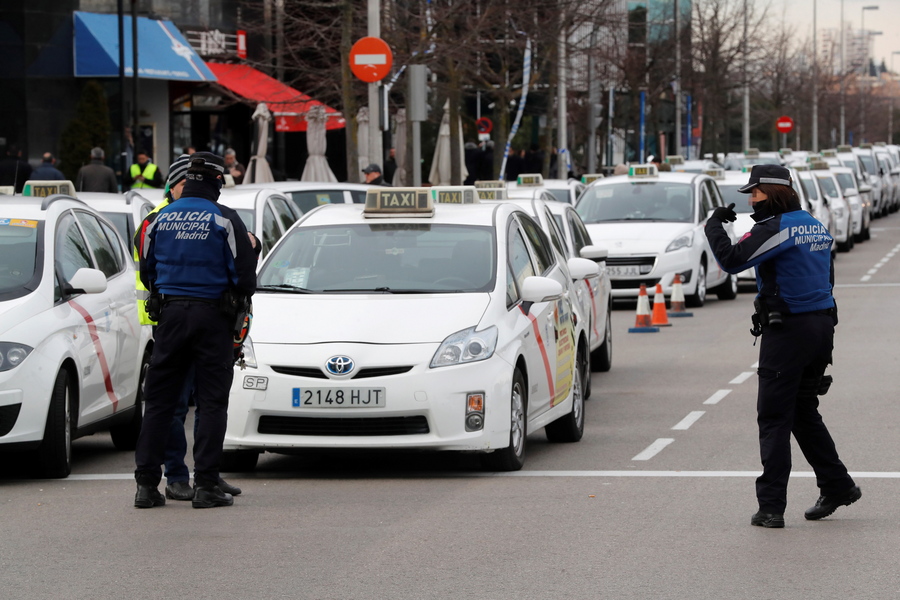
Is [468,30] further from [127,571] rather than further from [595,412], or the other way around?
[127,571]

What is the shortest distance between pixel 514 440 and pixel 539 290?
910 millimetres

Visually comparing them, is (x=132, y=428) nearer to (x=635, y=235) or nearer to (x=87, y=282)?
(x=87, y=282)

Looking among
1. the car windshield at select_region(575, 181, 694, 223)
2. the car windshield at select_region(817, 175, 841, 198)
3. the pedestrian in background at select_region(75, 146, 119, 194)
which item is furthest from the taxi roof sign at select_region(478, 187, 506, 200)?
the car windshield at select_region(817, 175, 841, 198)

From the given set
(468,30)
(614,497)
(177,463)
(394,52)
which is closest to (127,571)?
(177,463)

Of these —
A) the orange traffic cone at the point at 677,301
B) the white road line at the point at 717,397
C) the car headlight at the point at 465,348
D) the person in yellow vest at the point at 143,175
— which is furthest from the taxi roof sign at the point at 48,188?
the person in yellow vest at the point at 143,175

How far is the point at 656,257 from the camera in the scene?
2089 cm

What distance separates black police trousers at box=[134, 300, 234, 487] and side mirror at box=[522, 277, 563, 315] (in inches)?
83.4

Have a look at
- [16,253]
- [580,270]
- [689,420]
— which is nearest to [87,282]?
[16,253]

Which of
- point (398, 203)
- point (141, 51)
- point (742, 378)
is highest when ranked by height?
point (141, 51)

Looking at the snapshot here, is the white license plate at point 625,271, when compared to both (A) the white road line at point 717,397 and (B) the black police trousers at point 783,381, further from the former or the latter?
(B) the black police trousers at point 783,381

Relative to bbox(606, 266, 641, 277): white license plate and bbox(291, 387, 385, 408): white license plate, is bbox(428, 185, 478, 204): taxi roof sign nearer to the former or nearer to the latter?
bbox(291, 387, 385, 408): white license plate

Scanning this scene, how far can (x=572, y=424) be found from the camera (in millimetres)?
10453

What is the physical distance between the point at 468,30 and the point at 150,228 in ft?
74.4

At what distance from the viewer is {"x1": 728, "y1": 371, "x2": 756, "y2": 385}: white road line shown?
45.1 feet
